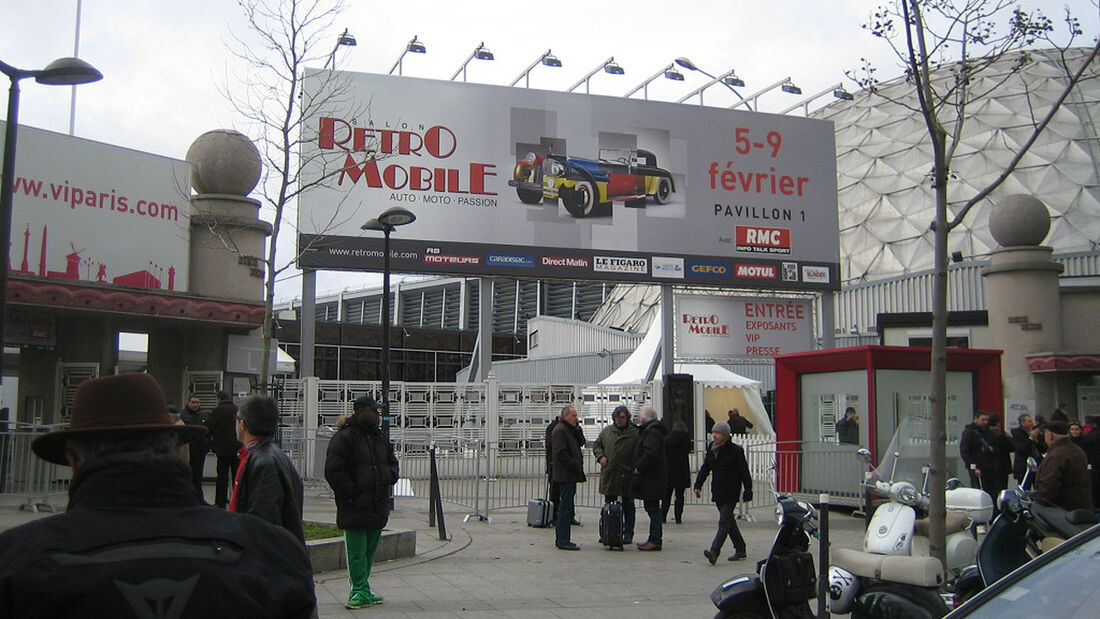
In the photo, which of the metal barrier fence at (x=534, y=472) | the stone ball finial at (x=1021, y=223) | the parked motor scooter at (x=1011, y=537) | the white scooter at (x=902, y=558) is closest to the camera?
the white scooter at (x=902, y=558)

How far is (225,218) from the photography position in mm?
21125

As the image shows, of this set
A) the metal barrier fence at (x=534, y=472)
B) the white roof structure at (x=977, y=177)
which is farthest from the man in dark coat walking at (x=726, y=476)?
the white roof structure at (x=977, y=177)

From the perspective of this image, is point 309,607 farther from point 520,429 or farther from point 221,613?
point 520,429

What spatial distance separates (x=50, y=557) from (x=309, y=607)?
600mm

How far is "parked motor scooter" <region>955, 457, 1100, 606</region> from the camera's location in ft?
24.7

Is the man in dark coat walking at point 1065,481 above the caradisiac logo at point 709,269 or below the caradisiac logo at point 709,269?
below

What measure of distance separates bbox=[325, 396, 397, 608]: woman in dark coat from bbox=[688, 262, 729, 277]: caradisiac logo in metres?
18.4

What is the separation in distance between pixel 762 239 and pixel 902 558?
21.5m

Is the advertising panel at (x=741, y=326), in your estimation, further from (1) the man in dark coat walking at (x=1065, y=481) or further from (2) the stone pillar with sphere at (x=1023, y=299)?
(1) the man in dark coat walking at (x=1065, y=481)

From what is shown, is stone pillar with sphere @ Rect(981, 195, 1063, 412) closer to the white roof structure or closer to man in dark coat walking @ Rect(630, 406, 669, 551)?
the white roof structure

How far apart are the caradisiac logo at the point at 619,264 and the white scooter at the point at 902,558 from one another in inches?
655

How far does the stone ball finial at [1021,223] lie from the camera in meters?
28.1

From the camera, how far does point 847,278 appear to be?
3894cm

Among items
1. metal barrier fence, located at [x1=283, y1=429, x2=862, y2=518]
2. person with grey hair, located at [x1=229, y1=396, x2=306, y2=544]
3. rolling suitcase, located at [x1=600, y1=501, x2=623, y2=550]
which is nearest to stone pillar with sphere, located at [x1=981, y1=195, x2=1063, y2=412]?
metal barrier fence, located at [x1=283, y1=429, x2=862, y2=518]
